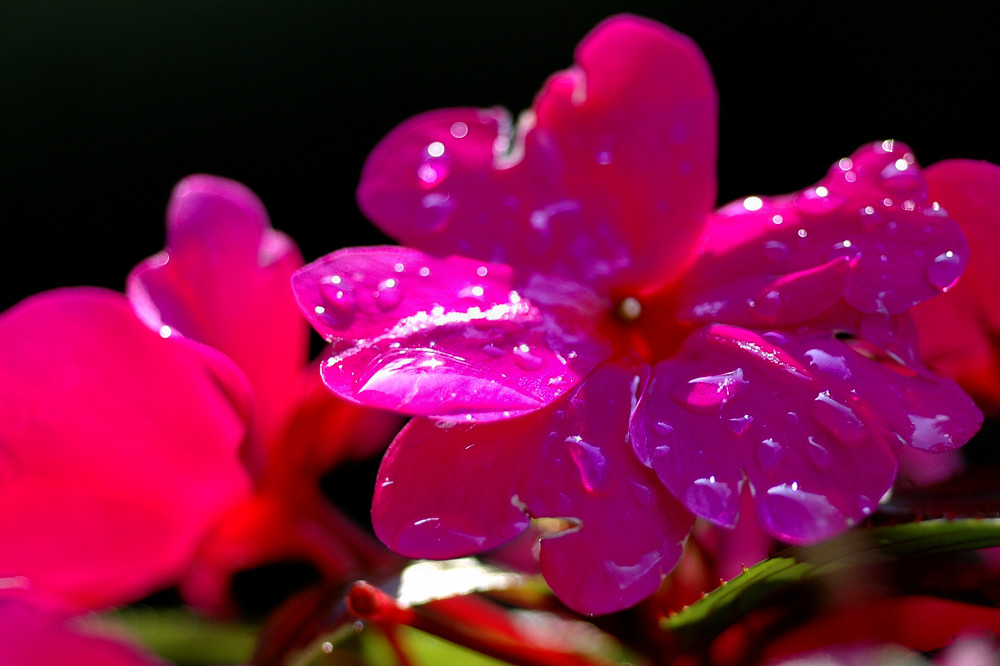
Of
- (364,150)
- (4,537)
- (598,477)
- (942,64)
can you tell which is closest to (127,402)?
(4,537)

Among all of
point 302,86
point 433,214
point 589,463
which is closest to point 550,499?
point 589,463

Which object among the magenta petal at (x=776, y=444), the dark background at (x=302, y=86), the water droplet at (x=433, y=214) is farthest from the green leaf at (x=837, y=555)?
the dark background at (x=302, y=86)

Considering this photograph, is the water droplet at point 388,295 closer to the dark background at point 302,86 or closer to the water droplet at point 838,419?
the water droplet at point 838,419

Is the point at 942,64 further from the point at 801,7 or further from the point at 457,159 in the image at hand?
the point at 457,159

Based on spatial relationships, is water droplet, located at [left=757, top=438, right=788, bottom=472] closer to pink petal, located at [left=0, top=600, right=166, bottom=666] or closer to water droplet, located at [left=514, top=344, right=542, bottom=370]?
water droplet, located at [left=514, top=344, right=542, bottom=370]

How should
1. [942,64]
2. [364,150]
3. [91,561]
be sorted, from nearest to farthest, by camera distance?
[91,561]
[942,64]
[364,150]

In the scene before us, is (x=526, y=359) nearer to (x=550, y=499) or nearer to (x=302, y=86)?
(x=550, y=499)

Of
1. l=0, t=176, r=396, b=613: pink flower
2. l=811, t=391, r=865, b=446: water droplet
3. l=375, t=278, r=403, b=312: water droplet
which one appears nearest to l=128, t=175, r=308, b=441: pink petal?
l=0, t=176, r=396, b=613: pink flower
